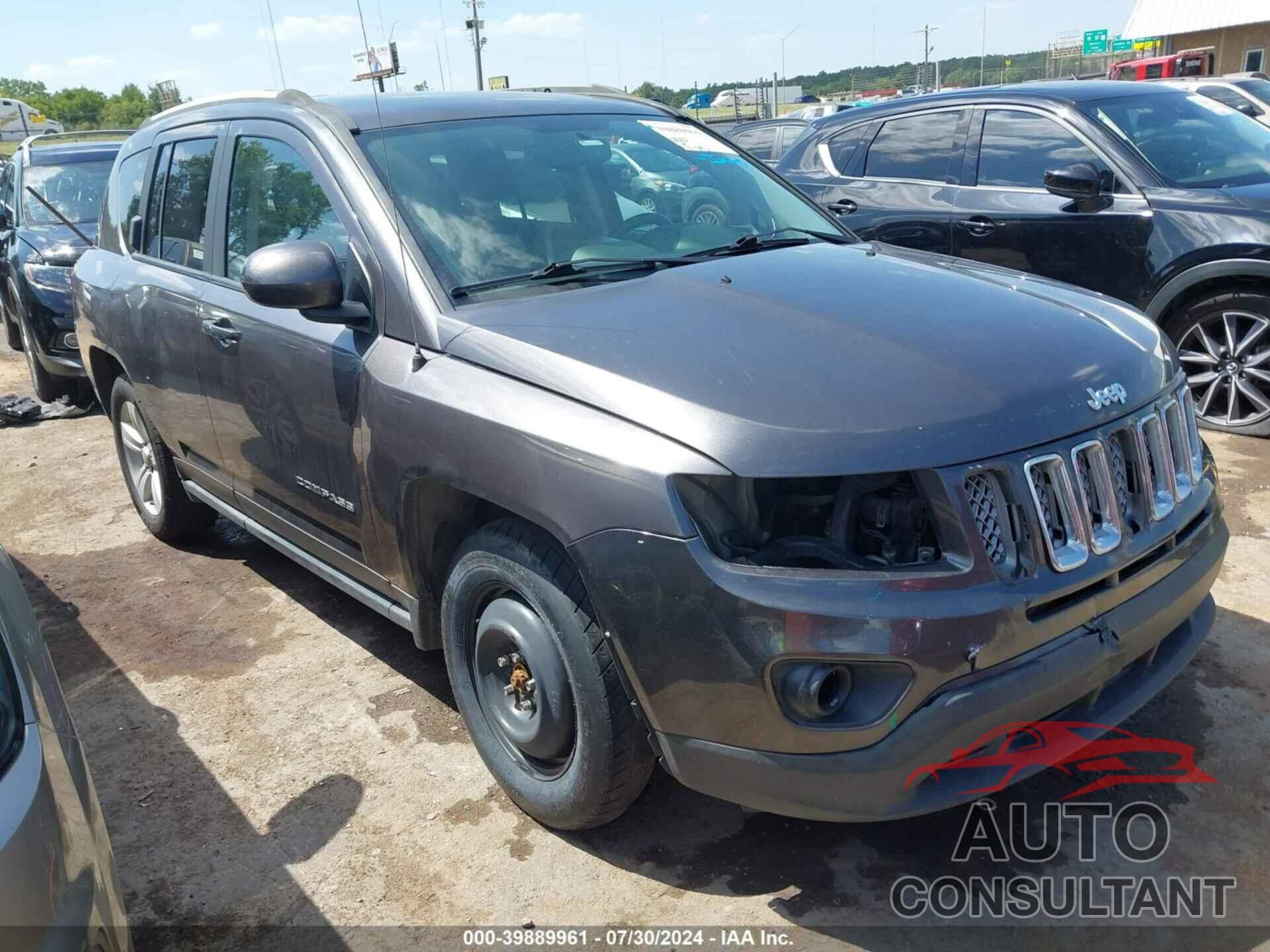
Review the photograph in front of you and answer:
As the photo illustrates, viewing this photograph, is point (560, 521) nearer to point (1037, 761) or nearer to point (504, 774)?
point (504, 774)

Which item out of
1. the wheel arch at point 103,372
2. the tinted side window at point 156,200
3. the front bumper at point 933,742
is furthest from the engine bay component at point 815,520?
the wheel arch at point 103,372

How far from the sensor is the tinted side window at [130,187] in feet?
15.4

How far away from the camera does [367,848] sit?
9.64 feet

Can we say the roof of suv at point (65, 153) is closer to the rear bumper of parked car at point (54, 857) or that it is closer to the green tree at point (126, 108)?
the rear bumper of parked car at point (54, 857)

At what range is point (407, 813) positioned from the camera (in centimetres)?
308

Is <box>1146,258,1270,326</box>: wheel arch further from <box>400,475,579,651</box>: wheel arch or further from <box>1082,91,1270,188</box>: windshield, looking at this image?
<box>400,475,579,651</box>: wheel arch

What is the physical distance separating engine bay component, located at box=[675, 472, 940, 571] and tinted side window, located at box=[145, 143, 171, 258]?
3.21 metres

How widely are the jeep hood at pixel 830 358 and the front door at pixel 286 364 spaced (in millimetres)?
577

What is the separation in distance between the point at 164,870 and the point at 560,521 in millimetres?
1555

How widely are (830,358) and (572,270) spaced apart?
38.4 inches

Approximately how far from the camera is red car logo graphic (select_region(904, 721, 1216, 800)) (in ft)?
7.43

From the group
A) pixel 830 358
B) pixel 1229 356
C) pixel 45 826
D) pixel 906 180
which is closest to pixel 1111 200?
pixel 1229 356

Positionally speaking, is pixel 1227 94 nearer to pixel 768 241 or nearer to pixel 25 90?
pixel 768 241

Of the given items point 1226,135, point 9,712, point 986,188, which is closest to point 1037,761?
point 9,712
